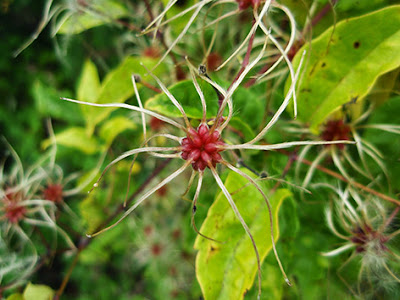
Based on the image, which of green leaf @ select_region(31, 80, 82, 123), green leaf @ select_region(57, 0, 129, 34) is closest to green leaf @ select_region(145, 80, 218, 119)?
green leaf @ select_region(57, 0, 129, 34)

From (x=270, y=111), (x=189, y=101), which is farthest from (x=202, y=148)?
(x=270, y=111)

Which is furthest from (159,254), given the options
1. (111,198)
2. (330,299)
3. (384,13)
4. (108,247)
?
(384,13)

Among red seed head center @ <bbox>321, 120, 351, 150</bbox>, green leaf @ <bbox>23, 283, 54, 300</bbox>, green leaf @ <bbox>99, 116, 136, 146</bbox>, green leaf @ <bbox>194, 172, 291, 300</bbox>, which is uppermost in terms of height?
red seed head center @ <bbox>321, 120, 351, 150</bbox>

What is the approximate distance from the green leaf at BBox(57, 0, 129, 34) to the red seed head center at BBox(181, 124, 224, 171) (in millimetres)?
506

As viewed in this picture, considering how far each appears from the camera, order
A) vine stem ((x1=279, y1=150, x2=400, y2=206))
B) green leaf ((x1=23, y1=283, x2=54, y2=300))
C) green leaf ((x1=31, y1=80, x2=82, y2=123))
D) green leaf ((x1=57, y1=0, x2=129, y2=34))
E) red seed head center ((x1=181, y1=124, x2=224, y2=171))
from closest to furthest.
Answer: red seed head center ((x1=181, y1=124, x2=224, y2=171)), vine stem ((x1=279, y1=150, x2=400, y2=206)), green leaf ((x1=23, y1=283, x2=54, y2=300)), green leaf ((x1=57, y1=0, x2=129, y2=34)), green leaf ((x1=31, y1=80, x2=82, y2=123))

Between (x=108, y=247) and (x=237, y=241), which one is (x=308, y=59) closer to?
(x=237, y=241)

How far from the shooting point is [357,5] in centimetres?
53

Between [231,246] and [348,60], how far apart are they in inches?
12.7

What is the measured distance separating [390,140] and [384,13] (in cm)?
23

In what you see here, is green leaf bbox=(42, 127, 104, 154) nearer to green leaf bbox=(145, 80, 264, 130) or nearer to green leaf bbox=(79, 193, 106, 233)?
green leaf bbox=(79, 193, 106, 233)

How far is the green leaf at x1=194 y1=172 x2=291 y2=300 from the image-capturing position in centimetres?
47

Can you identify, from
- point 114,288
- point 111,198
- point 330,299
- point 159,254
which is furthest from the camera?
point 114,288

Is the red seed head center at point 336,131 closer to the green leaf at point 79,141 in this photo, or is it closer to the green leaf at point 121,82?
the green leaf at point 121,82

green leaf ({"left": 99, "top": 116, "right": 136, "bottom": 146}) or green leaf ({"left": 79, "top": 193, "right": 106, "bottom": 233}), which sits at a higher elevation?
green leaf ({"left": 99, "top": 116, "right": 136, "bottom": 146})
